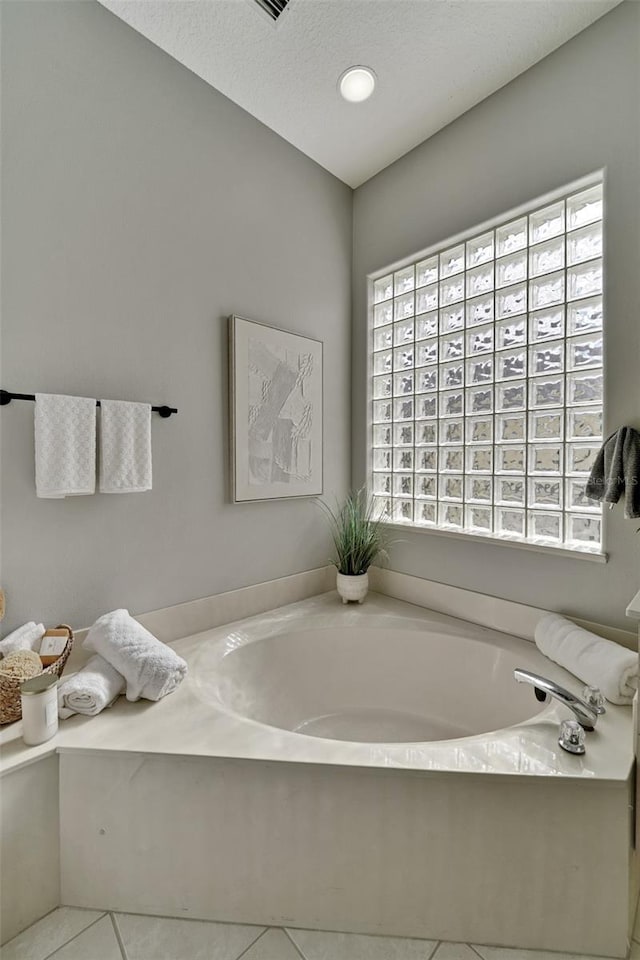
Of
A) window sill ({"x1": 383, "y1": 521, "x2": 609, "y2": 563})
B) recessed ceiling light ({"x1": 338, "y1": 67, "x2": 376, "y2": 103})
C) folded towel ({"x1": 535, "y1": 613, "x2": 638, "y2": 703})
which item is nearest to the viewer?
folded towel ({"x1": 535, "y1": 613, "x2": 638, "y2": 703})

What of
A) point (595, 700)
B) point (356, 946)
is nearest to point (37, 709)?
point (356, 946)

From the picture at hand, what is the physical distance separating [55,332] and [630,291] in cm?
188

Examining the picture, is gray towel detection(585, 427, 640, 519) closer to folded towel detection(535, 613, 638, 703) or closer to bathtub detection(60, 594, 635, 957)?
folded towel detection(535, 613, 638, 703)

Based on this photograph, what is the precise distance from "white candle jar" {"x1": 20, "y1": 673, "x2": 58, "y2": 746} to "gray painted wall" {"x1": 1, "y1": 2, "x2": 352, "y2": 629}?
325mm

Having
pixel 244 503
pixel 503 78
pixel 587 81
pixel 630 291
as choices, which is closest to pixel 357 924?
pixel 244 503

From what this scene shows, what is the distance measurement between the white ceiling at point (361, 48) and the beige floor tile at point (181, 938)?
273 cm

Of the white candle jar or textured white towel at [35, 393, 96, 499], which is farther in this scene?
textured white towel at [35, 393, 96, 499]

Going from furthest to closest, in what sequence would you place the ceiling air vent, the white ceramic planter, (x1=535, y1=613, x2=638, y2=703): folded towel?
the white ceramic planter < the ceiling air vent < (x1=535, y1=613, x2=638, y2=703): folded towel

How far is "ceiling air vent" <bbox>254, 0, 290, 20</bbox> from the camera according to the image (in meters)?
1.36

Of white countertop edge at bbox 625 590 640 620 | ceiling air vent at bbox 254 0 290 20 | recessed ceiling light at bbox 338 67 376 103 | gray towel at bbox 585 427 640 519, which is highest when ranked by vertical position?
ceiling air vent at bbox 254 0 290 20

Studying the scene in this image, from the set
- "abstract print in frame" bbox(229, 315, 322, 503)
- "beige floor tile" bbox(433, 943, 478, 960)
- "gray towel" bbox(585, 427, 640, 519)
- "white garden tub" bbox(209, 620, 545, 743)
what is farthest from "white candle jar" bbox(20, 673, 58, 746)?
"gray towel" bbox(585, 427, 640, 519)

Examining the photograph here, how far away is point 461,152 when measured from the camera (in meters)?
1.82

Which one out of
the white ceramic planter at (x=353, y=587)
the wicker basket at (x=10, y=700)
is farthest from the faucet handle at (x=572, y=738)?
the wicker basket at (x=10, y=700)

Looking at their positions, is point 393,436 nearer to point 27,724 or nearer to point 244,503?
point 244,503
